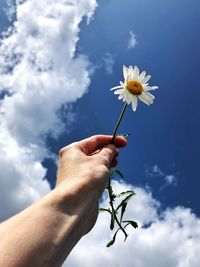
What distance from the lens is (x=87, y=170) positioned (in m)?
2.76

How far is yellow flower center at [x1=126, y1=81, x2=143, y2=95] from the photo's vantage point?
382 cm

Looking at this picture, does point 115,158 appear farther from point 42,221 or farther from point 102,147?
point 42,221

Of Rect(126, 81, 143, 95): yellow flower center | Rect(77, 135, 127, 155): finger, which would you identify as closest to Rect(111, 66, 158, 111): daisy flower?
Rect(126, 81, 143, 95): yellow flower center

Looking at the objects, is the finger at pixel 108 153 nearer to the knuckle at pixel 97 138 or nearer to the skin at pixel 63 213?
the skin at pixel 63 213

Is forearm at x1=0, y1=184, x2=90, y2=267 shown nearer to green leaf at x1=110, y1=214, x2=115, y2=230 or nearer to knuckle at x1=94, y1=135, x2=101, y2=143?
knuckle at x1=94, y1=135, x2=101, y2=143

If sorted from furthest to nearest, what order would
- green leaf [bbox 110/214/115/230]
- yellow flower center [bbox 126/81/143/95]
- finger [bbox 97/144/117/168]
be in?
yellow flower center [bbox 126/81/143/95]
green leaf [bbox 110/214/115/230]
finger [bbox 97/144/117/168]

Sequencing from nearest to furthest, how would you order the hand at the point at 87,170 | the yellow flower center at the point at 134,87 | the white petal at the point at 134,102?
1. the hand at the point at 87,170
2. the white petal at the point at 134,102
3. the yellow flower center at the point at 134,87

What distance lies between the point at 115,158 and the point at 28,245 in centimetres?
173

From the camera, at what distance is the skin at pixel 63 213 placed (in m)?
1.67

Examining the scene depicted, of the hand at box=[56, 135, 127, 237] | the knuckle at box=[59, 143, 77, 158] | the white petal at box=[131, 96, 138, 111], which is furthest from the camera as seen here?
the white petal at box=[131, 96, 138, 111]

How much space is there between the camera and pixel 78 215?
2.29 m

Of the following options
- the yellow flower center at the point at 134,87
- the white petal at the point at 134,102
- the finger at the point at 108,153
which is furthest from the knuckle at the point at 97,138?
the yellow flower center at the point at 134,87

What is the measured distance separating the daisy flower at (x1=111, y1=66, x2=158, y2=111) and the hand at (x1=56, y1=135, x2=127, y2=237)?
0.62m

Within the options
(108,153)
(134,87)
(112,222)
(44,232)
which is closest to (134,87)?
(134,87)
